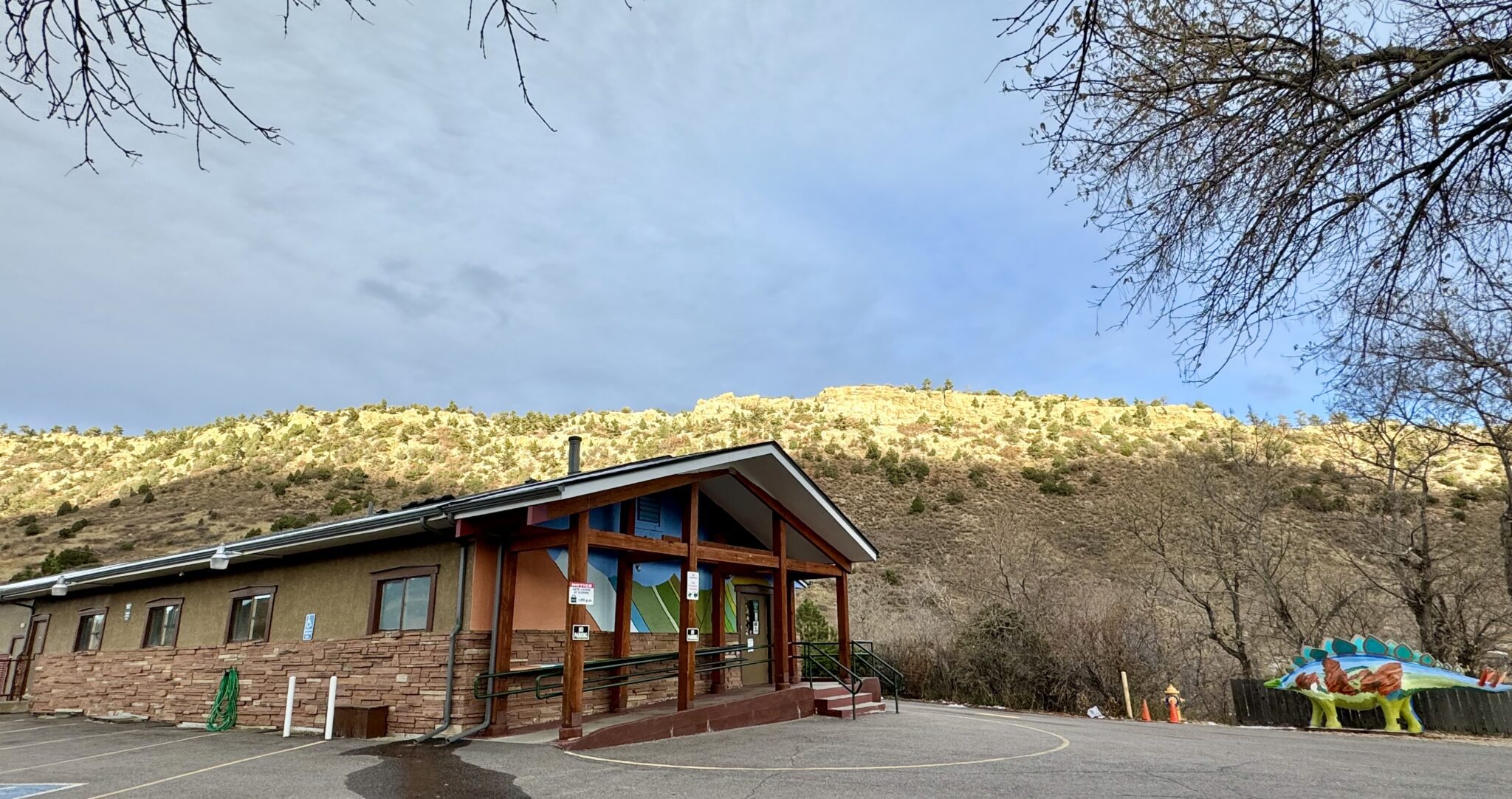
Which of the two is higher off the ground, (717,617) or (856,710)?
(717,617)

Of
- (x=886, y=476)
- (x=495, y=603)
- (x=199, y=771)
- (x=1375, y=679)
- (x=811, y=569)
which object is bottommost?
(x=199, y=771)

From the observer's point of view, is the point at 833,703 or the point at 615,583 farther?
the point at 833,703

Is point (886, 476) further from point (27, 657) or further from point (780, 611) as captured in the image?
point (27, 657)

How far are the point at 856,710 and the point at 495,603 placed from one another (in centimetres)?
675

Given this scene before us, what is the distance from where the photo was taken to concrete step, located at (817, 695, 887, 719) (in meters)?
14.5

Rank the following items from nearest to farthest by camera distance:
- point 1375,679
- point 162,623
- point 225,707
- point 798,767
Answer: point 798,767, point 225,707, point 1375,679, point 162,623

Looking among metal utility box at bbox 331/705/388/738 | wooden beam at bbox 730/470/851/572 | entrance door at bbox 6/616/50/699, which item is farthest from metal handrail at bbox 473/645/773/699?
entrance door at bbox 6/616/50/699

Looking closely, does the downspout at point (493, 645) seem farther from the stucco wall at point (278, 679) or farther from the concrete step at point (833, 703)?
the concrete step at point (833, 703)

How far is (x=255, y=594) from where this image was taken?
14.5 metres

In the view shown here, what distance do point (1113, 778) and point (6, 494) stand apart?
200 ft

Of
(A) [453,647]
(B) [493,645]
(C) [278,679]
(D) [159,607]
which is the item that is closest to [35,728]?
(D) [159,607]

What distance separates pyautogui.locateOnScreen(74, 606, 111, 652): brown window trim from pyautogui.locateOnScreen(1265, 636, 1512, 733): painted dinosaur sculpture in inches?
934

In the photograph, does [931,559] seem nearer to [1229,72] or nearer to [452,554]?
[452,554]

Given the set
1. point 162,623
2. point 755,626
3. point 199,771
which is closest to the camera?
point 199,771
